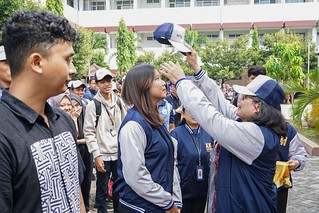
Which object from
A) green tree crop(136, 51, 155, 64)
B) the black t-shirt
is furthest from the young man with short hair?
green tree crop(136, 51, 155, 64)

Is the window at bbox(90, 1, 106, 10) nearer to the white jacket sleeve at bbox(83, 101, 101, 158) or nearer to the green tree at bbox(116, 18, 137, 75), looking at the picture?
the green tree at bbox(116, 18, 137, 75)

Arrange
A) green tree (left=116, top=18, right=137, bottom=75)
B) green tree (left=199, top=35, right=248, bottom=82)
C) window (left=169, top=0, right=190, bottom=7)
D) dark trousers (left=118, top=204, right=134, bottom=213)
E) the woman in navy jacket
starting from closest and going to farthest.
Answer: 1. dark trousers (left=118, top=204, right=134, bottom=213)
2. the woman in navy jacket
3. green tree (left=116, top=18, right=137, bottom=75)
4. green tree (left=199, top=35, right=248, bottom=82)
5. window (left=169, top=0, right=190, bottom=7)

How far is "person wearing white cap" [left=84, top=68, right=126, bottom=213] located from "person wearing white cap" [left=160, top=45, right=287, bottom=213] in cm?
200

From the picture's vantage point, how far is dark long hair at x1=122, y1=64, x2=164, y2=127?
8.02 feet

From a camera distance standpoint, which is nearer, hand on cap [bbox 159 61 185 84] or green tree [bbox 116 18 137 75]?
hand on cap [bbox 159 61 185 84]

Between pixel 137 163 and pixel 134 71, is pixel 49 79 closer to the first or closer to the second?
pixel 137 163

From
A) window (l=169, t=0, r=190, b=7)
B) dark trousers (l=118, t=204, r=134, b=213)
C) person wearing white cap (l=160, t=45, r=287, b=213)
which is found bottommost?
dark trousers (l=118, t=204, r=134, b=213)

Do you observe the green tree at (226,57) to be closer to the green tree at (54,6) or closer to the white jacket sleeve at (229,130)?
the green tree at (54,6)

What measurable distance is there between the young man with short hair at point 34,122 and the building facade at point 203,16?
3374 centimetres

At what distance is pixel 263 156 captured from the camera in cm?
224

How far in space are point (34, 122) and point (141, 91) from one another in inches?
46.9

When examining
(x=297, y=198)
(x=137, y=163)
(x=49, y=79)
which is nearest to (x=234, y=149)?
(x=137, y=163)

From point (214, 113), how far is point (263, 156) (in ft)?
1.39

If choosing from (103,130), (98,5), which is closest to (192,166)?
(103,130)
